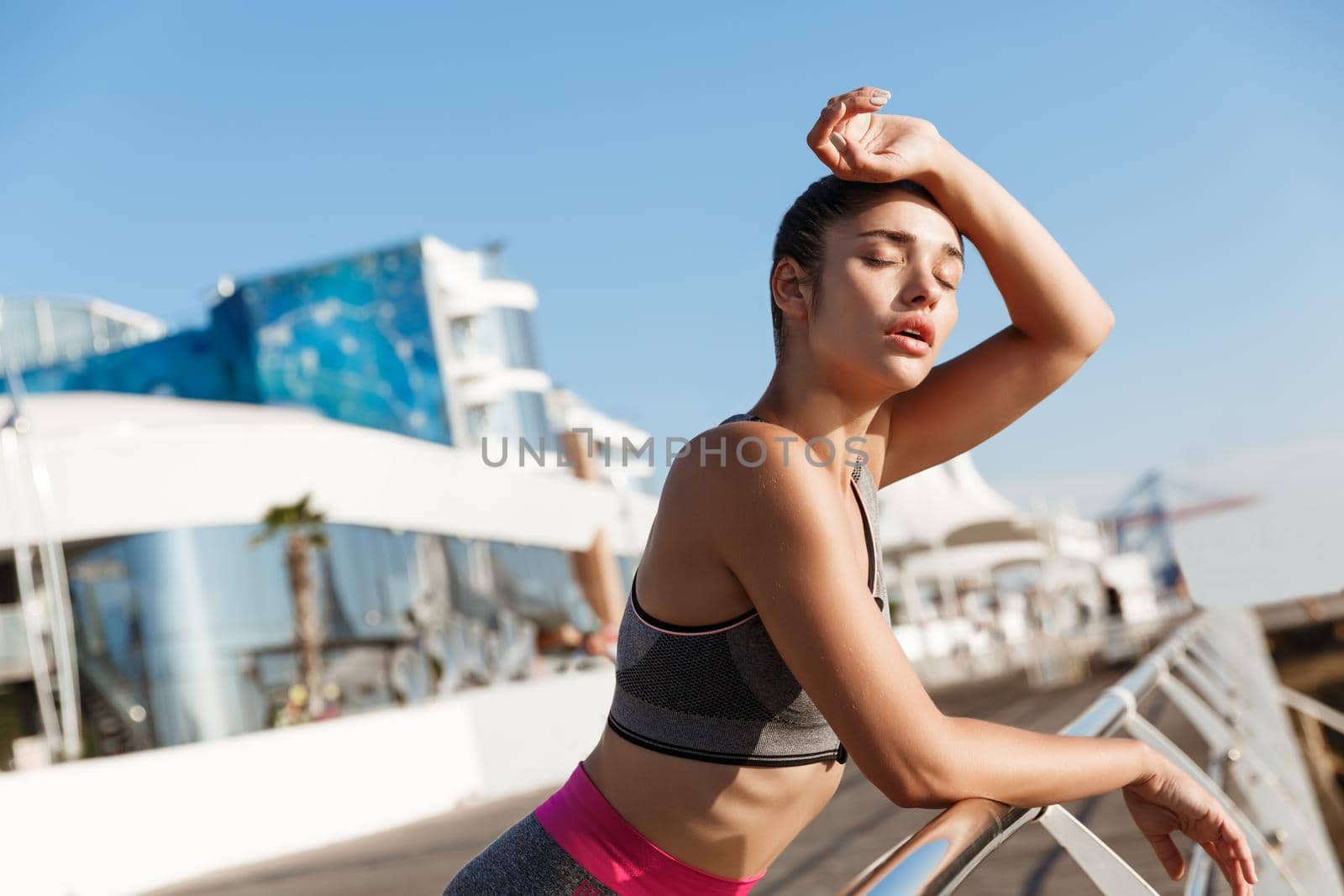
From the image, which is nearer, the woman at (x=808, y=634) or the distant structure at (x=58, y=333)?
the woman at (x=808, y=634)

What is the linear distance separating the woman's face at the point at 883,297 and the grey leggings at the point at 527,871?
0.65 meters

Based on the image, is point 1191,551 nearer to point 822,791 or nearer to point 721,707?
point 822,791

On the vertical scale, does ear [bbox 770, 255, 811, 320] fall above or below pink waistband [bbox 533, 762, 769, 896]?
above

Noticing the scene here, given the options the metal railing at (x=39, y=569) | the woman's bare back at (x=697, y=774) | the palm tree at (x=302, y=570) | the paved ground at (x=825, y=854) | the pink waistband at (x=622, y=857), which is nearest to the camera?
the woman's bare back at (x=697, y=774)

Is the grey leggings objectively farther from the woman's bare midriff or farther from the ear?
the ear

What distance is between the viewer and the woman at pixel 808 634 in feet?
4.29

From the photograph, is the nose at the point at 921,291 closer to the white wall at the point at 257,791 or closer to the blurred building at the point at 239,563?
the white wall at the point at 257,791

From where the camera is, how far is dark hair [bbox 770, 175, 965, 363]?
5.19ft

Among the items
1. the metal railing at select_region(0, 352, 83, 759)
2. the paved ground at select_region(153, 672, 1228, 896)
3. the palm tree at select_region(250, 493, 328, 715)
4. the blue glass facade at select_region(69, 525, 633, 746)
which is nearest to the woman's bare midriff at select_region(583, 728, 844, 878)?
the paved ground at select_region(153, 672, 1228, 896)

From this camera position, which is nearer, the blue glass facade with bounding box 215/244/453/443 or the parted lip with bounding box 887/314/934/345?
the parted lip with bounding box 887/314/934/345

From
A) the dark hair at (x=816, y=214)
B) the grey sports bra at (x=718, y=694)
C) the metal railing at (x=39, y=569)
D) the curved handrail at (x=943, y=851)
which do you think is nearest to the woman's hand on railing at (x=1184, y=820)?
the curved handrail at (x=943, y=851)

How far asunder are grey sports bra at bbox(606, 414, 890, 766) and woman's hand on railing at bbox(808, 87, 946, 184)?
322 mm

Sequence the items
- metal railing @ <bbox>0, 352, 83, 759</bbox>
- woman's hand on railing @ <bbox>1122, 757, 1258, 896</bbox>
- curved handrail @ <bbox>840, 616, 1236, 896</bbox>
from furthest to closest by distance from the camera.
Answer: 1. metal railing @ <bbox>0, 352, 83, 759</bbox>
2. woman's hand on railing @ <bbox>1122, 757, 1258, 896</bbox>
3. curved handrail @ <bbox>840, 616, 1236, 896</bbox>

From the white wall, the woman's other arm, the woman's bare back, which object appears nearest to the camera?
the woman's other arm
